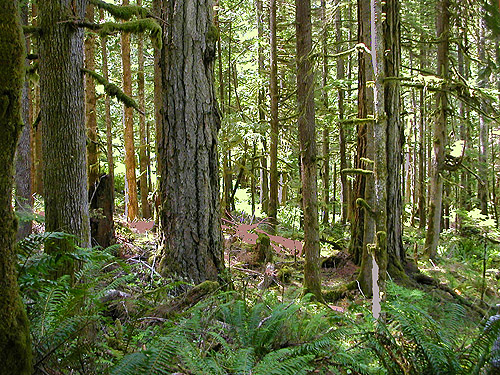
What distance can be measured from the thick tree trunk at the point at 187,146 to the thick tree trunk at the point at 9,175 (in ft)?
12.2

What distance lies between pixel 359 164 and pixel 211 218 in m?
4.54

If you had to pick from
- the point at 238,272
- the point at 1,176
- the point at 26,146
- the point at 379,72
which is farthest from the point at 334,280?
the point at 1,176

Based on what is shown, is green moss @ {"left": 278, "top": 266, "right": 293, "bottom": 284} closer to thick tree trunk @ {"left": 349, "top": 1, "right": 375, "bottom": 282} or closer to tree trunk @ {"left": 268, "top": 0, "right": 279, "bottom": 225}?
thick tree trunk @ {"left": 349, "top": 1, "right": 375, "bottom": 282}

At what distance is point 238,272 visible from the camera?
7602 mm

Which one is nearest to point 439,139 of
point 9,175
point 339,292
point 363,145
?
point 363,145

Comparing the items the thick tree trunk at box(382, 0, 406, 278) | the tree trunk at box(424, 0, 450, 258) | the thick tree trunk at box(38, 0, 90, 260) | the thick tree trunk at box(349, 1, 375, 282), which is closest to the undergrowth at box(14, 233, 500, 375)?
the thick tree trunk at box(38, 0, 90, 260)

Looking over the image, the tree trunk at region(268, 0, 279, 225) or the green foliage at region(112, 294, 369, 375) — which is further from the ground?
the tree trunk at region(268, 0, 279, 225)

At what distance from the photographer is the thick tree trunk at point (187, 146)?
5477 mm

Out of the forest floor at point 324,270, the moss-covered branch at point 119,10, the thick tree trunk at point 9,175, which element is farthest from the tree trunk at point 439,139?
the thick tree trunk at point 9,175

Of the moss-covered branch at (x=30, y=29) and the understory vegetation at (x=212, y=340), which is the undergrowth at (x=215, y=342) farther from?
the moss-covered branch at (x=30, y=29)

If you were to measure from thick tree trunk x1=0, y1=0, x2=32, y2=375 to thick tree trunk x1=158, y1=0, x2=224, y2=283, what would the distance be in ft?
12.2

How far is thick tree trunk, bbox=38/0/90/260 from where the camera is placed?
16.4ft

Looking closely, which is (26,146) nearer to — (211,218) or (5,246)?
(211,218)

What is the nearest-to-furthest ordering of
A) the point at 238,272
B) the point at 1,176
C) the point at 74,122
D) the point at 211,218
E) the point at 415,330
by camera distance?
the point at 1,176 < the point at 415,330 < the point at 74,122 < the point at 211,218 < the point at 238,272
